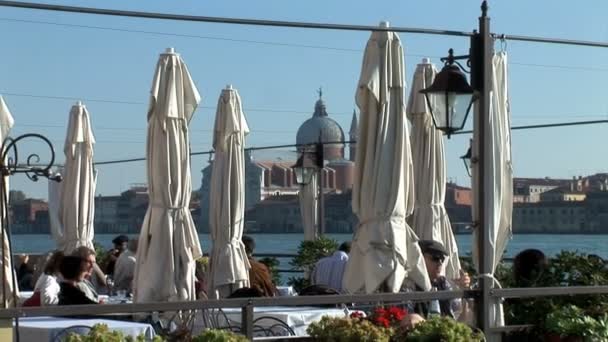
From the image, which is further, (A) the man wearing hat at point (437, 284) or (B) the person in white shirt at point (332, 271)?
(B) the person in white shirt at point (332, 271)

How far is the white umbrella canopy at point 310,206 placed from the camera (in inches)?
979

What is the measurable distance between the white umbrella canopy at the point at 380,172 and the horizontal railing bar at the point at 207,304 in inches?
110

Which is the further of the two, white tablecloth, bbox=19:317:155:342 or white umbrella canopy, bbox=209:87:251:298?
white umbrella canopy, bbox=209:87:251:298

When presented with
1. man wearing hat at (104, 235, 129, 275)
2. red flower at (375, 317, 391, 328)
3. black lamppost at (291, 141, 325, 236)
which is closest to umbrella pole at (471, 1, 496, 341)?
red flower at (375, 317, 391, 328)

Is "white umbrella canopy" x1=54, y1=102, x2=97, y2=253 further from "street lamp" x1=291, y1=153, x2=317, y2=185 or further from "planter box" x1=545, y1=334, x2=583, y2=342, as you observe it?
"planter box" x1=545, y1=334, x2=583, y2=342

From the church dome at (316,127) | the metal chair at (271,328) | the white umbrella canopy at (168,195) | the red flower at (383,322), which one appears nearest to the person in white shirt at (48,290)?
the metal chair at (271,328)

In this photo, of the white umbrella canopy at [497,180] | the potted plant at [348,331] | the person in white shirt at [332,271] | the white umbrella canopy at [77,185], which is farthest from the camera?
the white umbrella canopy at [77,185]

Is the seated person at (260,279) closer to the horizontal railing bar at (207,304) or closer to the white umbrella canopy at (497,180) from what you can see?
the white umbrella canopy at (497,180)

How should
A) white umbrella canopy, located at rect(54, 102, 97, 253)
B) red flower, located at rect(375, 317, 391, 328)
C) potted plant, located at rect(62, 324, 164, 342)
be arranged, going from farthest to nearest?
1. white umbrella canopy, located at rect(54, 102, 97, 253)
2. red flower, located at rect(375, 317, 391, 328)
3. potted plant, located at rect(62, 324, 164, 342)

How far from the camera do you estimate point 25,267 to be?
66.3 feet

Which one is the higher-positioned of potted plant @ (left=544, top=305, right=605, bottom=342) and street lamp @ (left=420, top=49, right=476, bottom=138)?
street lamp @ (left=420, top=49, right=476, bottom=138)

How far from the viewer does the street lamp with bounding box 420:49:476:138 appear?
10070mm

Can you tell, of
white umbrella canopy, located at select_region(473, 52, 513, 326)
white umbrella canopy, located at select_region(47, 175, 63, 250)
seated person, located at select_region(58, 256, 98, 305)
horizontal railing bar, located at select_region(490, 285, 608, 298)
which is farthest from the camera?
white umbrella canopy, located at select_region(47, 175, 63, 250)

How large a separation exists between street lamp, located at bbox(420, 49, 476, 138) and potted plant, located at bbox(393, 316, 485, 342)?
6.65 feet
